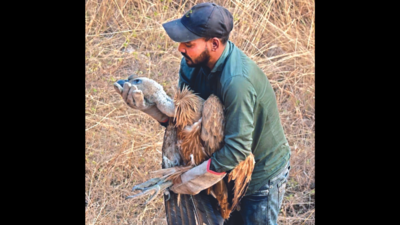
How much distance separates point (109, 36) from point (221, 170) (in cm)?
124

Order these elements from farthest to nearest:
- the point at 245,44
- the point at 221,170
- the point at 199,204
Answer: the point at 245,44 → the point at 199,204 → the point at 221,170

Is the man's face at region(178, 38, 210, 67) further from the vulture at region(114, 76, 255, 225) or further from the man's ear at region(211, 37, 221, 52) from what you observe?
the vulture at region(114, 76, 255, 225)

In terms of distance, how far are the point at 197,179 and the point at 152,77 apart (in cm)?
85

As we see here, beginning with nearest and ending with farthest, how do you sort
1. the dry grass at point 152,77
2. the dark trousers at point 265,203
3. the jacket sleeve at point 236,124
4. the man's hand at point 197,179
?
the jacket sleeve at point 236,124
the man's hand at point 197,179
the dark trousers at point 265,203
the dry grass at point 152,77

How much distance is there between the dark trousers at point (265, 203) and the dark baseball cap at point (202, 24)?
902 millimetres

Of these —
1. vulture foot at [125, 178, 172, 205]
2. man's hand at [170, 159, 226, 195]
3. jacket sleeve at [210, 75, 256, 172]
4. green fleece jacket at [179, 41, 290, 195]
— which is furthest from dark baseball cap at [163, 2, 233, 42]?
vulture foot at [125, 178, 172, 205]

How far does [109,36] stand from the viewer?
3.55m

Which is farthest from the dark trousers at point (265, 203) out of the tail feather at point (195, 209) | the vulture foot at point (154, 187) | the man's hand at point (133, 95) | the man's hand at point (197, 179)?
the man's hand at point (133, 95)

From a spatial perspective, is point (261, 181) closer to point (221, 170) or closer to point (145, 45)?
point (221, 170)

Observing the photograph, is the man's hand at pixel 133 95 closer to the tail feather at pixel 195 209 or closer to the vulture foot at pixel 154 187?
the vulture foot at pixel 154 187

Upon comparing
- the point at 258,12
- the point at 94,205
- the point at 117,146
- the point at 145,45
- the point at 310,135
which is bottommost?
the point at 94,205

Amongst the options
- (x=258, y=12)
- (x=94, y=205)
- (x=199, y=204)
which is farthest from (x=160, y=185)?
(x=258, y=12)

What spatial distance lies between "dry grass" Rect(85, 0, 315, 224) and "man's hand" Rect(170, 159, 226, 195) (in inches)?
22.0

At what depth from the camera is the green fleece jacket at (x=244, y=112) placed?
2.85m
